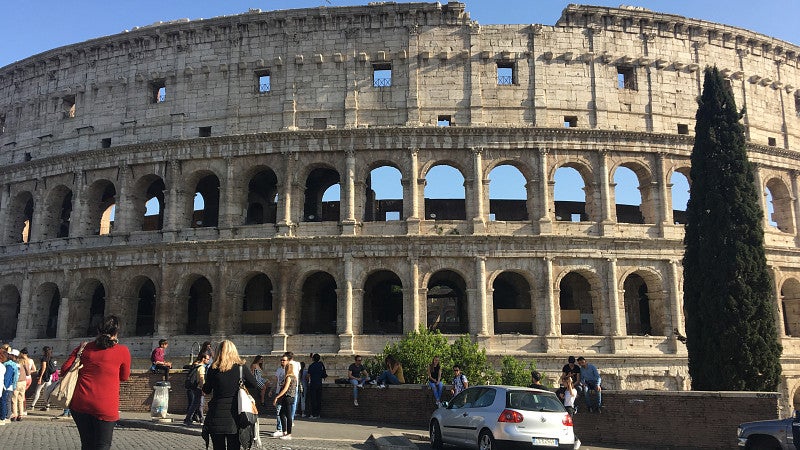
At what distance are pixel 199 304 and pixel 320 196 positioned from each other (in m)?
8.09

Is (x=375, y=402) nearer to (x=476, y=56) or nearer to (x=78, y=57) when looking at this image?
(x=476, y=56)

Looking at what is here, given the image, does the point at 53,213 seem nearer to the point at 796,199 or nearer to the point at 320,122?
the point at 320,122

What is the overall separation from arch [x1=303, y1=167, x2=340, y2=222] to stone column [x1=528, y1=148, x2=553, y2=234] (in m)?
9.84

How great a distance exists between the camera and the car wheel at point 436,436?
525 inches

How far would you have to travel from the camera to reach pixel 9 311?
104 feet

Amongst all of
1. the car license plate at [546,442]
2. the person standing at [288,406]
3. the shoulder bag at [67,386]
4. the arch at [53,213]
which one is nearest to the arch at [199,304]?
the arch at [53,213]

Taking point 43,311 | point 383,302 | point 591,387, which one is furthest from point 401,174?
point 43,311

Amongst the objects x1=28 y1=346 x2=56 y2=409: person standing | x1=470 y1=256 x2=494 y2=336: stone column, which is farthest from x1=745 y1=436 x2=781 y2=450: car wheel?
x1=28 y1=346 x2=56 y2=409: person standing

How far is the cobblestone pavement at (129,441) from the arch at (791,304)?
2449cm

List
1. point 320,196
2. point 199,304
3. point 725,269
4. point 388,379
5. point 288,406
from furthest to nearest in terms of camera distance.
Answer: point 320,196
point 199,304
point 725,269
point 388,379
point 288,406

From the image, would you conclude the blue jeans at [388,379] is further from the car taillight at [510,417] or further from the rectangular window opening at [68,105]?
the rectangular window opening at [68,105]

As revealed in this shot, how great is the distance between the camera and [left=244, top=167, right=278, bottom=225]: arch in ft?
104

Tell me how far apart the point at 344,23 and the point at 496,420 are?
22.0 metres

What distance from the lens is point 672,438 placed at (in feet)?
48.8
